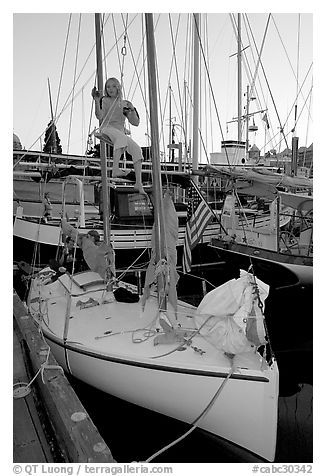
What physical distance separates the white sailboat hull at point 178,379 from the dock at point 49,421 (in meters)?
0.65

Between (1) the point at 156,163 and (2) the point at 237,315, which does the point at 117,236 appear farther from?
(2) the point at 237,315

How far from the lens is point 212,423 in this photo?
12.2 feet

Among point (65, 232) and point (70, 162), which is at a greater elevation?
point (70, 162)

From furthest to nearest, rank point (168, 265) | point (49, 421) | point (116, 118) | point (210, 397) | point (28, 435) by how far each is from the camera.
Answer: point (116, 118), point (168, 265), point (210, 397), point (49, 421), point (28, 435)

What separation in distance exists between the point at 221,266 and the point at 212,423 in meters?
6.33

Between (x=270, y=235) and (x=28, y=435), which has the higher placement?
(x=270, y=235)

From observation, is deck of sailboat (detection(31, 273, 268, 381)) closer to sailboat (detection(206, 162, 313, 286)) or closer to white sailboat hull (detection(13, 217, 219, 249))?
sailboat (detection(206, 162, 313, 286))

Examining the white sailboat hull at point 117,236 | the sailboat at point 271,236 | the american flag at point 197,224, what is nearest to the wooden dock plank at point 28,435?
the american flag at point 197,224

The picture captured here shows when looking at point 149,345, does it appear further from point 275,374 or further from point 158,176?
point 158,176

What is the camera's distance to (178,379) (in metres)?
3.72

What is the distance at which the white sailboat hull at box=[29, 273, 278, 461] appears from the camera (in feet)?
11.6

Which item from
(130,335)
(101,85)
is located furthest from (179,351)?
(101,85)

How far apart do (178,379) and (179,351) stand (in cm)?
34
